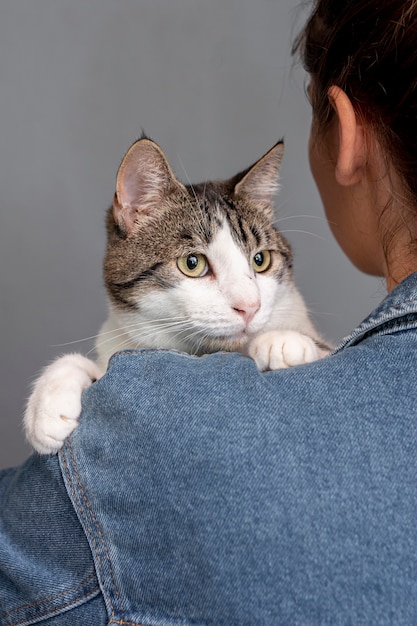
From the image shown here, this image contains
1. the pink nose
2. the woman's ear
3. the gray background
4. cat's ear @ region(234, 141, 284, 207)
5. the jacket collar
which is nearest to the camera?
the jacket collar

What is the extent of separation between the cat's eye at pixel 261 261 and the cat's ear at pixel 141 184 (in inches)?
11.2

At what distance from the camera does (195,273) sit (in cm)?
173

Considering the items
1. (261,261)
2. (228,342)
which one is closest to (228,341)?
(228,342)

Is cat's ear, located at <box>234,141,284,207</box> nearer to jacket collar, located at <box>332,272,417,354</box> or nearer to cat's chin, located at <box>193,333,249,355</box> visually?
cat's chin, located at <box>193,333,249,355</box>

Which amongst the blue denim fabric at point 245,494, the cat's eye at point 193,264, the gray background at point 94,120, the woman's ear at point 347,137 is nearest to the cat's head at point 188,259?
the cat's eye at point 193,264

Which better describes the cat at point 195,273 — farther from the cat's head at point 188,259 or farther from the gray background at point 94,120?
the gray background at point 94,120

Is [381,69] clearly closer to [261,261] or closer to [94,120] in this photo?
[261,261]

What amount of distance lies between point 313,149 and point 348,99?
410mm

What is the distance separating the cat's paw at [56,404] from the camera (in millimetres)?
1223

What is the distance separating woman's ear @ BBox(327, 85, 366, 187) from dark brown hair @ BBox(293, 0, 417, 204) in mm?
→ 27

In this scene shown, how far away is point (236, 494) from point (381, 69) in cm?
80

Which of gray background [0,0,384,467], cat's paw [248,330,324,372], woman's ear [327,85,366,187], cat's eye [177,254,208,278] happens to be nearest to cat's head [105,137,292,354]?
cat's eye [177,254,208,278]

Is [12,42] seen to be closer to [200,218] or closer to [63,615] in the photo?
[200,218]

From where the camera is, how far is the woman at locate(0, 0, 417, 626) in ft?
3.30
